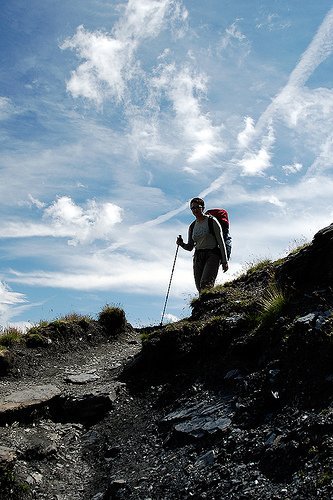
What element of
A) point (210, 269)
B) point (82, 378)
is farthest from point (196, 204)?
point (82, 378)

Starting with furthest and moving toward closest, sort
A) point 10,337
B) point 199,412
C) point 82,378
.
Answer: point 10,337
point 82,378
point 199,412

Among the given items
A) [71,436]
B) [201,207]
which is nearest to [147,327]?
[201,207]

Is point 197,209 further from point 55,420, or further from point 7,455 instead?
point 7,455

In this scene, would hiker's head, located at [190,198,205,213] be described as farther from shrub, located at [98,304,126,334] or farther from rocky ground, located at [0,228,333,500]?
shrub, located at [98,304,126,334]

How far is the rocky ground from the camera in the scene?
5898 millimetres

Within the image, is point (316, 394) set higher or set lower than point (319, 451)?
higher

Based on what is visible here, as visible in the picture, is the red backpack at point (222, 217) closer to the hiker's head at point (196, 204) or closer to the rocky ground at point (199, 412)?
the hiker's head at point (196, 204)

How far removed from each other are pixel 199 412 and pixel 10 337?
707 cm

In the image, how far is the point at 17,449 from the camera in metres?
7.93

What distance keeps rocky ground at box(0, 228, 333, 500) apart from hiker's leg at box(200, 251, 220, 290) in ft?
5.79

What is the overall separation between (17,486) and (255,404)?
372cm

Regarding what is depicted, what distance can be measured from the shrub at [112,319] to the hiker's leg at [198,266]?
11.3ft

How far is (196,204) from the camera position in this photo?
1351 centimetres

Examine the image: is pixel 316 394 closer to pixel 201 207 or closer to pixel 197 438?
pixel 197 438
